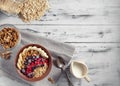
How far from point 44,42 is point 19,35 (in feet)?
0.36

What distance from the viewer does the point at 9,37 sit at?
158 centimetres

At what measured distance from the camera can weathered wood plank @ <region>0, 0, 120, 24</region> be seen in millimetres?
1653

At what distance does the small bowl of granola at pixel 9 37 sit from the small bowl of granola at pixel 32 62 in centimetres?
4

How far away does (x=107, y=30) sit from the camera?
1683mm

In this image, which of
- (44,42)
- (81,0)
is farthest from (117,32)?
(44,42)

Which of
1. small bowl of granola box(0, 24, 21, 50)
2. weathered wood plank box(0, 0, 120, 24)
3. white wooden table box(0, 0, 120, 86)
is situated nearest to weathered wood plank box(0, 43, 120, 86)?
white wooden table box(0, 0, 120, 86)

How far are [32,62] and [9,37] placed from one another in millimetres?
133

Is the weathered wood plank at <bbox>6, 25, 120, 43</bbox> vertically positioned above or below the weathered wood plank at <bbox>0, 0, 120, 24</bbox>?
below

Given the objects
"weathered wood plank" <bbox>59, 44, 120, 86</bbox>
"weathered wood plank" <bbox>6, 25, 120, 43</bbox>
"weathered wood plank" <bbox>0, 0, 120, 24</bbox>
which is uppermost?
"weathered wood plank" <bbox>0, 0, 120, 24</bbox>

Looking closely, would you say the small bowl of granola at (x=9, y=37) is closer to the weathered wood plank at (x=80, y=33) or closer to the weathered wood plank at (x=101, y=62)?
the weathered wood plank at (x=80, y=33)

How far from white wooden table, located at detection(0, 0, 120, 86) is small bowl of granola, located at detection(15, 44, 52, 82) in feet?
0.29

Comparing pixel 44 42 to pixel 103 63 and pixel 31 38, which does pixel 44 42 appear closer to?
pixel 31 38

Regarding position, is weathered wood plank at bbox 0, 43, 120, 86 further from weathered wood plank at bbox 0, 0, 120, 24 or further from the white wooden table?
weathered wood plank at bbox 0, 0, 120, 24

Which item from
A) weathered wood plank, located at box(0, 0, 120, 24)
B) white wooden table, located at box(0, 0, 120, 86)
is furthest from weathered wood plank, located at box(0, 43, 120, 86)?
weathered wood plank, located at box(0, 0, 120, 24)
